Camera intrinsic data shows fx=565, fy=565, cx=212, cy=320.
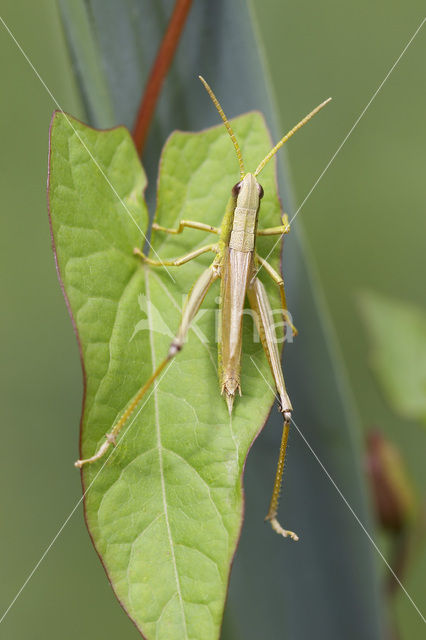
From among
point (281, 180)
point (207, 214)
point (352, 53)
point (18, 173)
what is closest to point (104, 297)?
point (207, 214)

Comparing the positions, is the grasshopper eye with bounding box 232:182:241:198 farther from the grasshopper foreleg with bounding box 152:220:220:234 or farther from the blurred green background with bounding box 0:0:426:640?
the blurred green background with bounding box 0:0:426:640

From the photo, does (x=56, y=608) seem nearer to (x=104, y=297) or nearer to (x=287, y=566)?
(x=287, y=566)

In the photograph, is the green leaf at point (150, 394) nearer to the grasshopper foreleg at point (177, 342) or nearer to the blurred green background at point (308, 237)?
the grasshopper foreleg at point (177, 342)

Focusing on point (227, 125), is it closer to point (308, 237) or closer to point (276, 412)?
point (276, 412)

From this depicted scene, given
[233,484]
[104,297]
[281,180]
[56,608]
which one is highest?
[281,180]

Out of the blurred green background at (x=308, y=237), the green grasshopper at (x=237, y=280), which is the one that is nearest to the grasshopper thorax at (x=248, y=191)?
the green grasshopper at (x=237, y=280)

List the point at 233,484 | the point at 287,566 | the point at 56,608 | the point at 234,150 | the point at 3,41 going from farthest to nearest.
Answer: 1. the point at 56,608
2. the point at 3,41
3. the point at 287,566
4. the point at 234,150
5. the point at 233,484

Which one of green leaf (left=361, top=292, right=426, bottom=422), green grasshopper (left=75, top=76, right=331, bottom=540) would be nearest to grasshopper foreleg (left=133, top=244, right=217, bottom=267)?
green grasshopper (left=75, top=76, right=331, bottom=540)

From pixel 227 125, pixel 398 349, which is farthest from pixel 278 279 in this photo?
pixel 398 349
